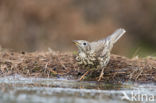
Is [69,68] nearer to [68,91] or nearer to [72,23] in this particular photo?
[68,91]

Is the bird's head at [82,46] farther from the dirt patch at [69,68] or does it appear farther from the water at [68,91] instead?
the water at [68,91]

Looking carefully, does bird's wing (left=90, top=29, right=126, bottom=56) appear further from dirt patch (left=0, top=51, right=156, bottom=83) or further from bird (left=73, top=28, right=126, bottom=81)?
dirt patch (left=0, top=51, right=156, bottom=83)

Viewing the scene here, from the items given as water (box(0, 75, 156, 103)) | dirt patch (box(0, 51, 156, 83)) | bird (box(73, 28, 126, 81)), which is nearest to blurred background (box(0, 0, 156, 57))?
dirt patch (box(0, 51, 156, 83))

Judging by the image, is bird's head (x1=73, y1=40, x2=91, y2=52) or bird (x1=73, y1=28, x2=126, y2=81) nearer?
bird (x1=73, y1=28, x2=126, y2=81)

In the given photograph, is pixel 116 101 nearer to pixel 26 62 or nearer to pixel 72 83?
pixel 72 83

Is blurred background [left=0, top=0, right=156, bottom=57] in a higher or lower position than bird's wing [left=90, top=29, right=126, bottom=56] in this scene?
higher

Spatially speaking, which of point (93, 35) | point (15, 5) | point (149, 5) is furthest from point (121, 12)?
point (15, 5)

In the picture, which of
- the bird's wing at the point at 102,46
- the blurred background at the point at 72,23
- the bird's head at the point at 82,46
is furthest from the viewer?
the blurred background at the point at 72,23

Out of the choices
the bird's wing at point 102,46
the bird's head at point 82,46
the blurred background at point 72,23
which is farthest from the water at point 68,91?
the blurred background at point 72,23
